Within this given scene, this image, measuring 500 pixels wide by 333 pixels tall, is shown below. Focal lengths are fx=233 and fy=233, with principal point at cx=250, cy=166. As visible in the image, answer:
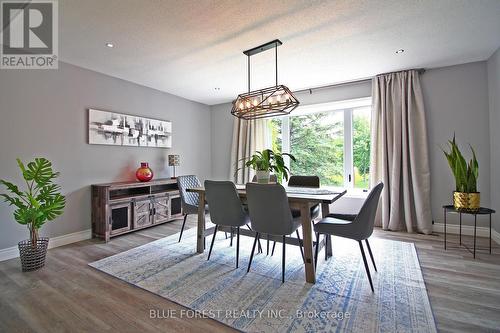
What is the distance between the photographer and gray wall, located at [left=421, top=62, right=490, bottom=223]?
336 centimetres

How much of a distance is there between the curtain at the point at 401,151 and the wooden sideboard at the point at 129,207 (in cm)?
367

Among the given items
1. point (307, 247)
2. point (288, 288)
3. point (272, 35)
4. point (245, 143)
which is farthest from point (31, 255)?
point (245, 143)

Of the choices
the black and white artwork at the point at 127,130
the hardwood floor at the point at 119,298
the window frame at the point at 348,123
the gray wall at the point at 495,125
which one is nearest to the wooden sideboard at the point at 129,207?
the hardwood floor at the point at 119,298

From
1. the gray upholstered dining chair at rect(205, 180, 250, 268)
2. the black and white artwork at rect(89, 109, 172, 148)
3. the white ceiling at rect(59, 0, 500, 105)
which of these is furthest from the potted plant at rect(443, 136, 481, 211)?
the black and white artwork at rect(89, 109, 172, 148)

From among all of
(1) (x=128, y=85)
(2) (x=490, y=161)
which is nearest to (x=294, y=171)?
(2) (x=490, y=161)

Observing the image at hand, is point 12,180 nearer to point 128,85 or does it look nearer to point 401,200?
point 128,85

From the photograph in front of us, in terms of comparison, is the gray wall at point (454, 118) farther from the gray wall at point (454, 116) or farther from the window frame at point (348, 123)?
the window frame at point (348, 123)

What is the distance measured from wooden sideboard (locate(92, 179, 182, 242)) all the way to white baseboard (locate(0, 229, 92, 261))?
0.11 meters

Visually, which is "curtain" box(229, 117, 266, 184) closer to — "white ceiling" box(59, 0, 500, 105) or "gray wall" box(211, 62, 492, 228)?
"white ceiling" box(59, 0, 500, 105)

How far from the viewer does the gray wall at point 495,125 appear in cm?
304

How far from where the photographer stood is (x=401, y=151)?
3.70m

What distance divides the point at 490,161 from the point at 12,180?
6322 millimetres

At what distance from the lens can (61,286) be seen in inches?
84.4

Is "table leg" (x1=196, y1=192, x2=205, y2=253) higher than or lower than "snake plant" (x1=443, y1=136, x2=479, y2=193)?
lower
